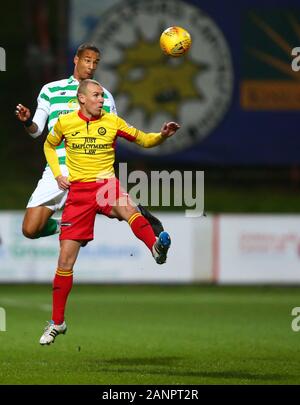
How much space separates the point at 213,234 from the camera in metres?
20.3

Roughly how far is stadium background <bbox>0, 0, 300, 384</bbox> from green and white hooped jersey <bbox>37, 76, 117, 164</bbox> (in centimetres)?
209

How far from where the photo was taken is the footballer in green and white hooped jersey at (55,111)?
1102 centimetres

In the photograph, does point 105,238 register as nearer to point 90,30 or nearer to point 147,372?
point 90,30

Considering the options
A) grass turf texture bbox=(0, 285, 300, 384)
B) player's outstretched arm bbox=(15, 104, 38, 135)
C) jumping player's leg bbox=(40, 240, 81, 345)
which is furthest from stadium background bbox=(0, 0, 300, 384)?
player's outstretched arm bbox=(15, 104, 38, 135)

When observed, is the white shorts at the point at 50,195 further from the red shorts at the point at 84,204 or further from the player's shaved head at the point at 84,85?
the player's shaved head at the point at 84,85

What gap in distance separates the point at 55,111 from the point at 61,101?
0.10 meters

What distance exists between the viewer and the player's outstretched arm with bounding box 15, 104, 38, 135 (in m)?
10.4

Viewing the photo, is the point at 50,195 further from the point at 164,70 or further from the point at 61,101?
the point at 164,70

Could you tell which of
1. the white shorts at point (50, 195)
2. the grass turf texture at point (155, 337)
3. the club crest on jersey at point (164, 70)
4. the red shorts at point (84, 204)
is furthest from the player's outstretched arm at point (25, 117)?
the club crest on jersey at point (164, 70)

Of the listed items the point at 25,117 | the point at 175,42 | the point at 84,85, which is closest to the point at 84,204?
the point at 25,117

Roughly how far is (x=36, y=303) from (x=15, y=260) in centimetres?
198

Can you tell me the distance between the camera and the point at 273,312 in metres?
16.5

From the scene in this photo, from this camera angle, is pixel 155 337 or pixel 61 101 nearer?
pixel 61 101

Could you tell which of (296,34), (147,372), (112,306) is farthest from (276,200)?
(147,372)
